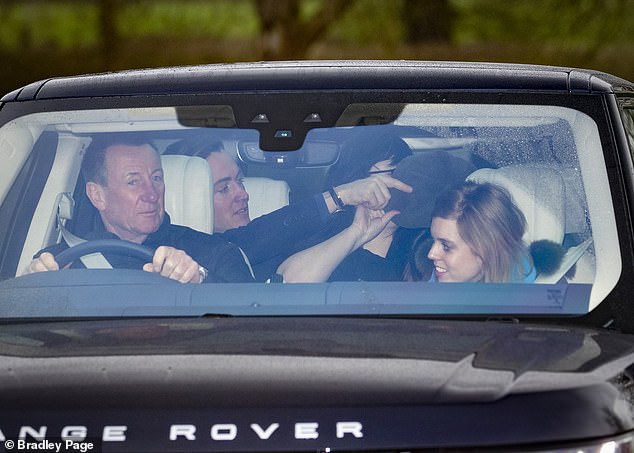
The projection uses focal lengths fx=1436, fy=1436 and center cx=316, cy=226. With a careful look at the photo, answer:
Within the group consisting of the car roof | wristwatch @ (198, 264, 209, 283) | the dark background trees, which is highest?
the dark background trees

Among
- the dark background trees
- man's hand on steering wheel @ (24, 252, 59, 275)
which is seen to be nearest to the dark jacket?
man's hand on steering wheel @ (24, 252, 59, 275)

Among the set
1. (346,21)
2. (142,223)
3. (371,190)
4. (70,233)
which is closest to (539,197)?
(371,190)

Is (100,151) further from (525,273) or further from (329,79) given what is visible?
(525,273)

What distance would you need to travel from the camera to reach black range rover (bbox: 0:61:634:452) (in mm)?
3139

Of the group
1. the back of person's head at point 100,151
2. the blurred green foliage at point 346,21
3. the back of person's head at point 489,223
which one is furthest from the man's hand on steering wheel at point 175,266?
the blurred green foliage at point 346,21

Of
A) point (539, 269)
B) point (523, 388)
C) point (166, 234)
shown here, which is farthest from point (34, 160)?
point (523, 388)

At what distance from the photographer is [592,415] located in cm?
282

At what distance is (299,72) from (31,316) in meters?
1.01

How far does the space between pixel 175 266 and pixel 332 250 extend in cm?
42

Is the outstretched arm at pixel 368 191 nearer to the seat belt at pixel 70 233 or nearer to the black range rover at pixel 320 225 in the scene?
the black range rover at pixel 320 225

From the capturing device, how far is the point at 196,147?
13.6ft

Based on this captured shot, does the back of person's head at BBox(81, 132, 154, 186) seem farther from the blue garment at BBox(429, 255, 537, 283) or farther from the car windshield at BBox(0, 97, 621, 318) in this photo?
the blue garment at BBox(429, 255, 537, 283)

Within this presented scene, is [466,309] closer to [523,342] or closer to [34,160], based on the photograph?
[523,342]

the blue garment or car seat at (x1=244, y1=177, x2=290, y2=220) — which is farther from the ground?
car seat at (x1=244, y1=177, x2=290, y2=220)
